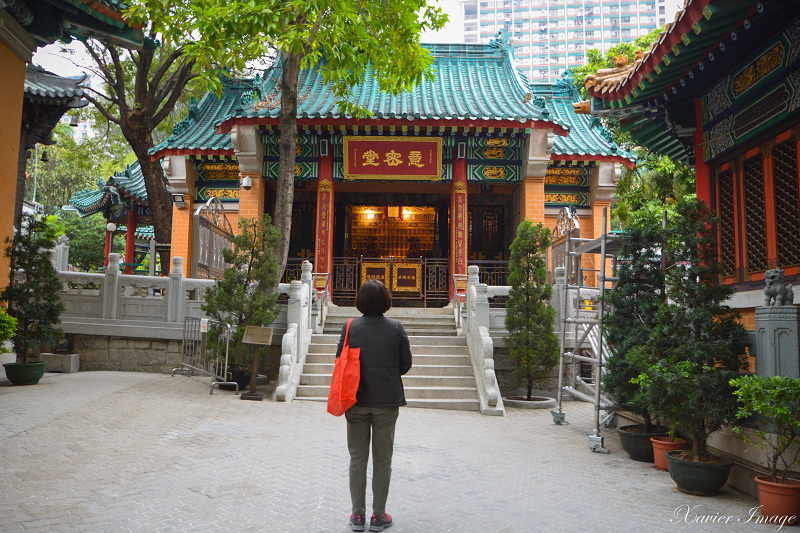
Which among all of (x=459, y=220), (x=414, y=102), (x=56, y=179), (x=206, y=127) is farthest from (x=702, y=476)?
(x=56, y=179)

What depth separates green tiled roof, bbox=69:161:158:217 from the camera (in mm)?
19391

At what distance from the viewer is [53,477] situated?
4977 millimetres

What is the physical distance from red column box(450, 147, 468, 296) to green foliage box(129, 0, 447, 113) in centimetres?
354

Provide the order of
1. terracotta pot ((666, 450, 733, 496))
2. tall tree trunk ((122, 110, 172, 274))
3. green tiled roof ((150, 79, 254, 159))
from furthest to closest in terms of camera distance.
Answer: tall tree trunk ((122, 110, 172, 274))
green tiled roof ((150, 79, 254, 159))
terracotta pot ((666, 450, 733, 496))

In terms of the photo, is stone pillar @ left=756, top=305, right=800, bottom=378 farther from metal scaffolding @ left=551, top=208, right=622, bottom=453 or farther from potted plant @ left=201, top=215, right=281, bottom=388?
potted plant @ left=201, top=215, right=281, bottom=388

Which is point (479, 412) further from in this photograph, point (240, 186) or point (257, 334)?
point (240, 186)

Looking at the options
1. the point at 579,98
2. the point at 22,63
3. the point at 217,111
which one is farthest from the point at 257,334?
the point at 579,98

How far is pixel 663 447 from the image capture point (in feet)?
19.2

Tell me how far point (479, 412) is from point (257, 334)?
145 inches

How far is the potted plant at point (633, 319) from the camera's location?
6.23 meters

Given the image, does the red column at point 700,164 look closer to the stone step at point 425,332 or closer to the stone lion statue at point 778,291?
the stone lion statue at point 778,291

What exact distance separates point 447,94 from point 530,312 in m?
7.30

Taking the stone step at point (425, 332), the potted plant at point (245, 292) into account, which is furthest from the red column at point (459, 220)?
the potted plant at point (245, 292)

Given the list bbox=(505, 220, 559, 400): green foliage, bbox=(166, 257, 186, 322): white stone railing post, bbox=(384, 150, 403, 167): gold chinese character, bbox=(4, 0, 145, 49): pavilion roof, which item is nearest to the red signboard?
bbox=(384, 150, 403, 167): gold chinese character
